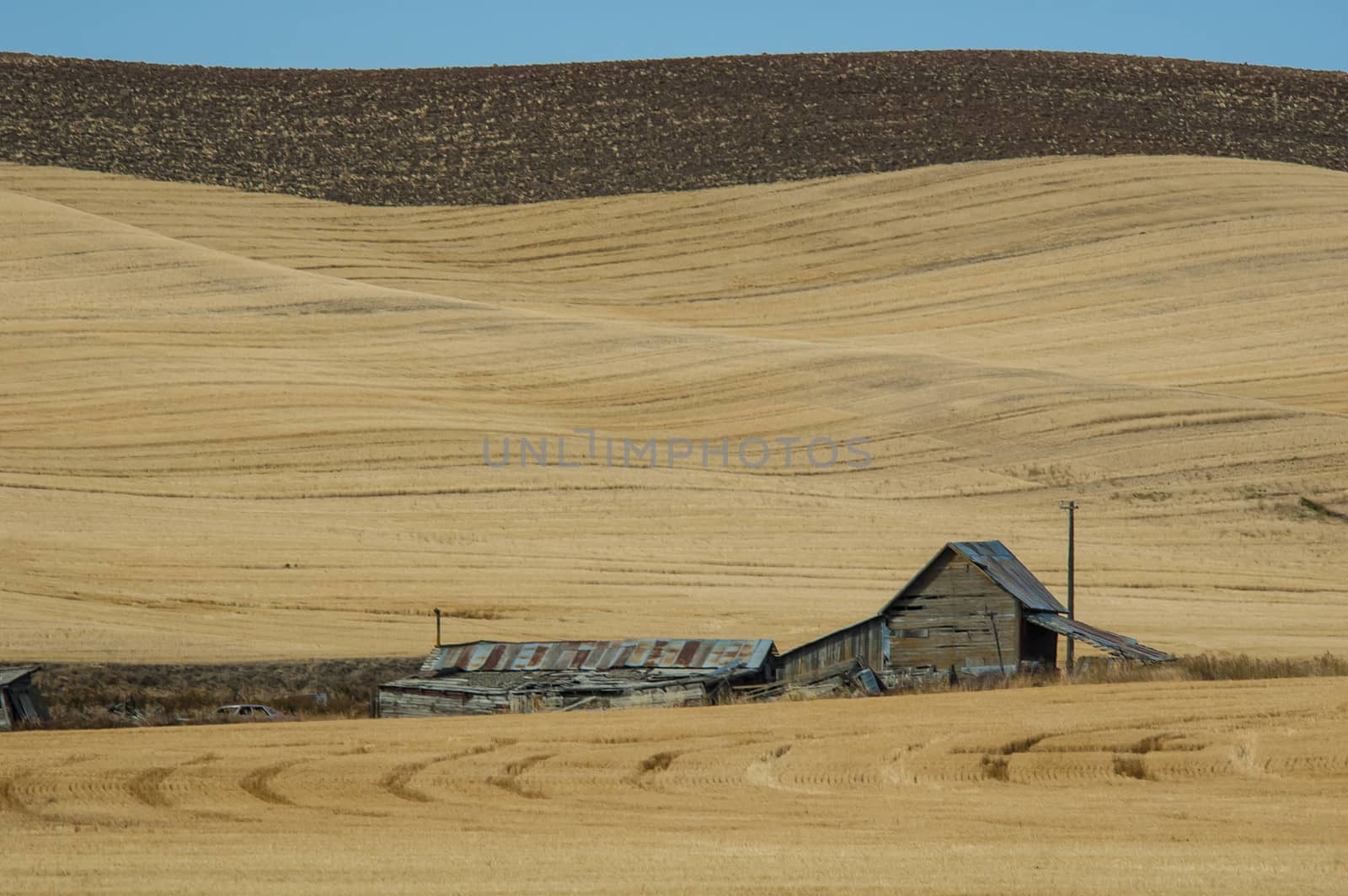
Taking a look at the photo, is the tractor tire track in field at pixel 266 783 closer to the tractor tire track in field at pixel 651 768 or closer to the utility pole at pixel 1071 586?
the tractor tire track in field at pixel 651 768

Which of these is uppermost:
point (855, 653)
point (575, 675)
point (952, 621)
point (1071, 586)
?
point (1071, 586)

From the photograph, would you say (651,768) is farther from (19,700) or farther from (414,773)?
(19,700)

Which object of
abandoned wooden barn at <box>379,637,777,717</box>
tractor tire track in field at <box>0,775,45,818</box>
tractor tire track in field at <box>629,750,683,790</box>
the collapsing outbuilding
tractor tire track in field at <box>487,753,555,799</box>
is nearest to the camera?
tractor tire track in field at <box>0,775,45,818</box>

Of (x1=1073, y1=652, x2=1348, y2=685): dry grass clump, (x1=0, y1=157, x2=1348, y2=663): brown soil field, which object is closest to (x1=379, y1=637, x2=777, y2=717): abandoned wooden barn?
(x1=0, y1=157, x2=1348, y2=663): brown soil field

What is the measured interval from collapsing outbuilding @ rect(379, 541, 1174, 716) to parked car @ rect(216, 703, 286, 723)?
1.71 meters

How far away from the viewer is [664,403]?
140ft

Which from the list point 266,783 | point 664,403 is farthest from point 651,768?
point 664,403

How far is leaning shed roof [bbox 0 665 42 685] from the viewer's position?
20500mm

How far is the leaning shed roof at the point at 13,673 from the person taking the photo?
20500mm

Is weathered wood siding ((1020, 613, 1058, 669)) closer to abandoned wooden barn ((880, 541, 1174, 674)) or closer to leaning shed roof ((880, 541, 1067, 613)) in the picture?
abandoned wooden barn ((880, 541, 1174, 674))

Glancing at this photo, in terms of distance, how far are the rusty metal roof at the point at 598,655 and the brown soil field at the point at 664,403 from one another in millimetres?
1940

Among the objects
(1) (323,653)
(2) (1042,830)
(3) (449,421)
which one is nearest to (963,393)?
(3) (449,421)

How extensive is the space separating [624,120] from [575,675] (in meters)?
47.6

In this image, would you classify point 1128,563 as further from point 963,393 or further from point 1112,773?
point 1112,773
